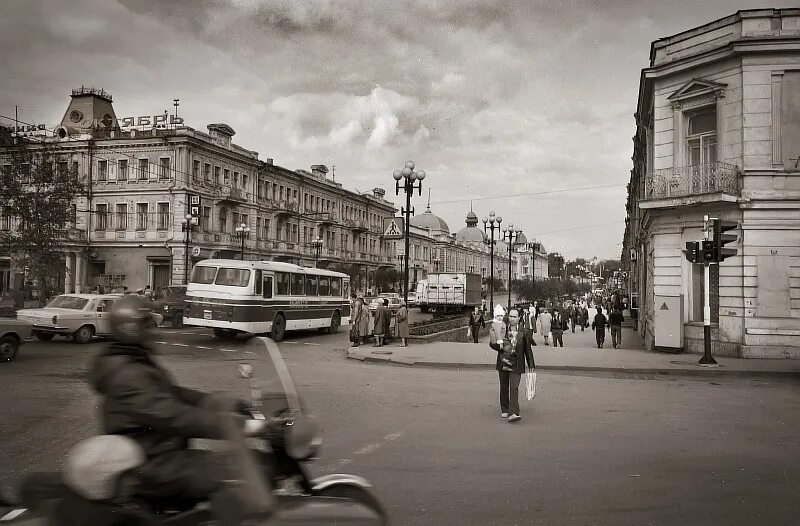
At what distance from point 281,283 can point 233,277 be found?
232 centimetres

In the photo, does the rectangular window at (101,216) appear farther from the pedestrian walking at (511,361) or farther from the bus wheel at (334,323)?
the pedestrian walking at (511,361)

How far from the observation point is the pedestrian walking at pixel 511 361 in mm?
9789

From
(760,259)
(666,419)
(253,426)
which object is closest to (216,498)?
(253,426)

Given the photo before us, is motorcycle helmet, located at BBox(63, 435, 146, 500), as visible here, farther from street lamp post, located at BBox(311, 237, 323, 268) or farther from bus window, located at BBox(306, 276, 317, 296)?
street lamp post, located at BBox(311, 237, 323, 268)

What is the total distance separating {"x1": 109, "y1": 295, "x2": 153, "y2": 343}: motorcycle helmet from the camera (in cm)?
387

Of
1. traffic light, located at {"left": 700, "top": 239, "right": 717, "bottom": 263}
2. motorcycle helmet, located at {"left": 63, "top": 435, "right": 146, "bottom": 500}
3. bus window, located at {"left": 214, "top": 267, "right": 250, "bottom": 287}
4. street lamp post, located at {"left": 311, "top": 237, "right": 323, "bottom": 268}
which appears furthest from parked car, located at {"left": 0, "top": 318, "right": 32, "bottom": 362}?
street lamp post, located at {"left": 311, "top": 237, "right": 323, "bottom": 268}

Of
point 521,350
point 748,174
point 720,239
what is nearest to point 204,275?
point 521,350

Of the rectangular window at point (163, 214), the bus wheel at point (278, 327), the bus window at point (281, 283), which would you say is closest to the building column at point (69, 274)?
the rectangular window at point (163, 214)

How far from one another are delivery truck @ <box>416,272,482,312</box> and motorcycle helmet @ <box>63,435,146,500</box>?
154ft

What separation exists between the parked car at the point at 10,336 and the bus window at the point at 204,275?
678cm

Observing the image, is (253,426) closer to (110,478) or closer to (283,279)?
(110,478)

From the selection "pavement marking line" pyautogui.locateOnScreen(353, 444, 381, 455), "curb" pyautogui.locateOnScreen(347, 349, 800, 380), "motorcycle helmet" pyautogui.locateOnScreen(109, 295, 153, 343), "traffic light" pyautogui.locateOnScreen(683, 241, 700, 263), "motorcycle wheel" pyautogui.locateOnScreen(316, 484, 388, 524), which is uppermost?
"traffic light" pyautogui.locateOnScreen(683, 241, 700, 263)

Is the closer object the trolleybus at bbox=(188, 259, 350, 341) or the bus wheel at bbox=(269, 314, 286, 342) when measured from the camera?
the trolleybus at bbox=(188, 259, 350, 341)

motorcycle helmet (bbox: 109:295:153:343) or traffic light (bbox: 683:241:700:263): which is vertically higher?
traffic light (bbox: 683:241:700:263)
